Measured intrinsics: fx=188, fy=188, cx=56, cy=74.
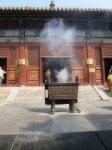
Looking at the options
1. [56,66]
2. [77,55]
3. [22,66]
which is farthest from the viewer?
[56,66]

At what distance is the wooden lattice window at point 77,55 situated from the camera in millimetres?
11648

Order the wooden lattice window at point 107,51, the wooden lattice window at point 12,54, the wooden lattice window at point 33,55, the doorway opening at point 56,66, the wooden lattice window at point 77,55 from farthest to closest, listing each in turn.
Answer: the doorway opening at point 56,66 → the wooden lattice window at point 107,51 → the wooden lattice window at point 77,55 → the wooden lattice window at point 33,55 → the wooden lattice window at point 12,54

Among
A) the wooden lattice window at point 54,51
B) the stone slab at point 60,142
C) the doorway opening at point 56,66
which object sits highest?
the wooden lattice window at point 54,51

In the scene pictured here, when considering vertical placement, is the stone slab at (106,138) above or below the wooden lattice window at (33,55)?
below

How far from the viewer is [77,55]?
11.7m

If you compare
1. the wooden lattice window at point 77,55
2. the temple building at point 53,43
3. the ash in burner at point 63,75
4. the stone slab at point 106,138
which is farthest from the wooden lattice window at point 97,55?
the stone slab at point 106,138

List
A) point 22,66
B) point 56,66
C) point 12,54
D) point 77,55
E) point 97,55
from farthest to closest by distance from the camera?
point 56,66, point 97,55, point 77,55, point 12,54, point 22,66

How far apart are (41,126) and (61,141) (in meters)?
2.11

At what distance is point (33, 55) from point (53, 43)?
4.71 feet

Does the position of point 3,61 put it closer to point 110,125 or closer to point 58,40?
point 58,40

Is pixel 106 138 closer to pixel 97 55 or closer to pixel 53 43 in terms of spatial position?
pixel 53 43

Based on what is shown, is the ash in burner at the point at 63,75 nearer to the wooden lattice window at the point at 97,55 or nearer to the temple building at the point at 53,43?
the temple building at the point at 53,43

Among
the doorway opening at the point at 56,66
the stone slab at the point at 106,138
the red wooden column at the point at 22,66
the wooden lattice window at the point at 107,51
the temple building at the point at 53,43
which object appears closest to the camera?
the stone slab at the point at 106,138

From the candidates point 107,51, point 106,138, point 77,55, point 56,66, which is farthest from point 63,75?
point 106,138
